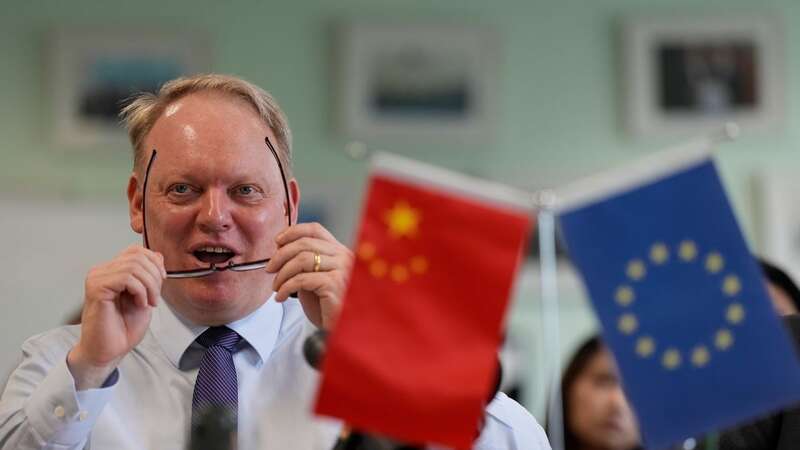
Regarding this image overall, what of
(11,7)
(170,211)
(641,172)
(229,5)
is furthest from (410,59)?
(641,172)

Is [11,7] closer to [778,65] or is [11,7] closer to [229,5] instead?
[229,5]

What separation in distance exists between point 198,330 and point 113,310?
0.29m

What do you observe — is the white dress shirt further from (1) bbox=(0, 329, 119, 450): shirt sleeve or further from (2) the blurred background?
(2) the blurred background

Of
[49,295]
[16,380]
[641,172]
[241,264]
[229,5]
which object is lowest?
[49,295]

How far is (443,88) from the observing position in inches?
161

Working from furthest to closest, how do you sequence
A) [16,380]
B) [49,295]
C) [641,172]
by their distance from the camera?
[49,295] < [16,380] < [641,172]

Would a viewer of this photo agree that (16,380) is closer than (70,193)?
Yes

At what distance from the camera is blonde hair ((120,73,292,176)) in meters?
1.81

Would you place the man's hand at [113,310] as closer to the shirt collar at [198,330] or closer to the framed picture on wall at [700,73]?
the shirt collar at [198,330]

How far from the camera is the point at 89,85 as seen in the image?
412 centimetres

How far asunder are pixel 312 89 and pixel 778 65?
164 cm

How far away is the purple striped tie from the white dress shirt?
0.02m

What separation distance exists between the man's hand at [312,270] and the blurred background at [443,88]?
2.52 metres

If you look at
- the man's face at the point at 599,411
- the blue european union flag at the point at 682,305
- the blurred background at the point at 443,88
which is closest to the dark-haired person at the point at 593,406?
the man's face at the point at 599,411
